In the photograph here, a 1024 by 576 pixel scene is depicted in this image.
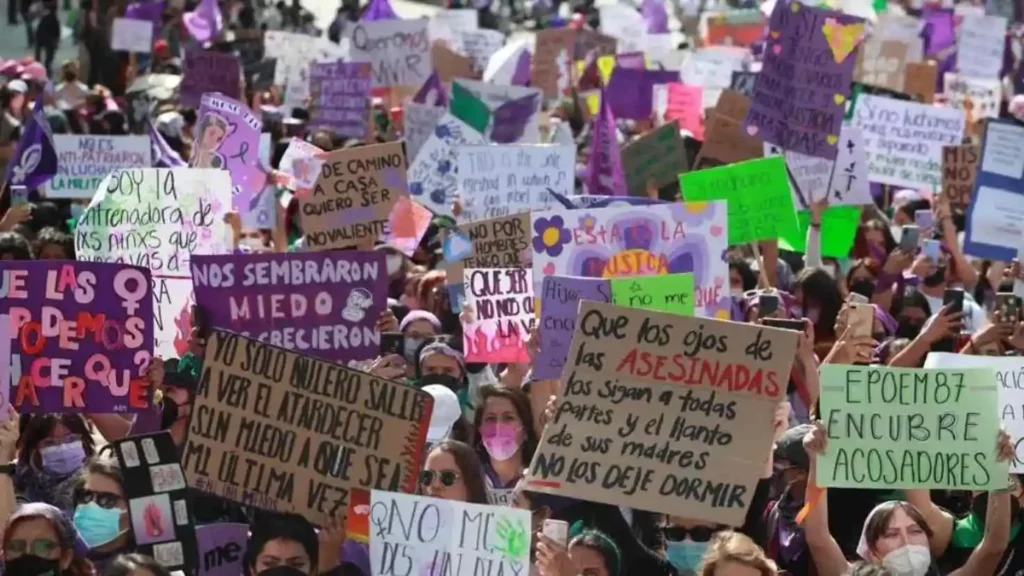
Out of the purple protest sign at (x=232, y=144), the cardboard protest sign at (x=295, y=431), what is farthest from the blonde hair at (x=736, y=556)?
the purple protest sign at (x=232, y=144)

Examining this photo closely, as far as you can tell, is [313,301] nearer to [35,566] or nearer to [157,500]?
[157,500]

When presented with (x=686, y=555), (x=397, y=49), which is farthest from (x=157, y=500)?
(x=397, y=49)

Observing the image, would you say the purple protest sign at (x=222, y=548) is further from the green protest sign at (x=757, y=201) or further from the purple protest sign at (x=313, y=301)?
the green protest sign at (x=757, y=201)

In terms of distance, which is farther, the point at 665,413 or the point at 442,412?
the point at 442,412

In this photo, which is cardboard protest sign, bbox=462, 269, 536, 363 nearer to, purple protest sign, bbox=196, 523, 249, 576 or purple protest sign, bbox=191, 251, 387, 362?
purple protest sign, bbox=191, 251, 387, 362

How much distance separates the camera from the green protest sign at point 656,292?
8.16m

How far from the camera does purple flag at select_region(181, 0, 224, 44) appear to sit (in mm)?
25781

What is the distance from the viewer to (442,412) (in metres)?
7.70

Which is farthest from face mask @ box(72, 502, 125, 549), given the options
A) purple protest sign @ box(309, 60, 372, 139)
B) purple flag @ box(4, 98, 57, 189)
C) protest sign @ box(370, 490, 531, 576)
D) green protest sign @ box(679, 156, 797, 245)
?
purple protest sign @ box(309, 60, 372, 139)

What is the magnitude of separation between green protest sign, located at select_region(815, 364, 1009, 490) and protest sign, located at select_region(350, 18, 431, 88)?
1231cm

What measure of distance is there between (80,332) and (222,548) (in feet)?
4.78

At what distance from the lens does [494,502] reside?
7.00m

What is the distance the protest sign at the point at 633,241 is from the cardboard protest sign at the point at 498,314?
0.83 ft

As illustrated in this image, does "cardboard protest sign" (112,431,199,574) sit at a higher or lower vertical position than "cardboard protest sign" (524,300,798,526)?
lower
